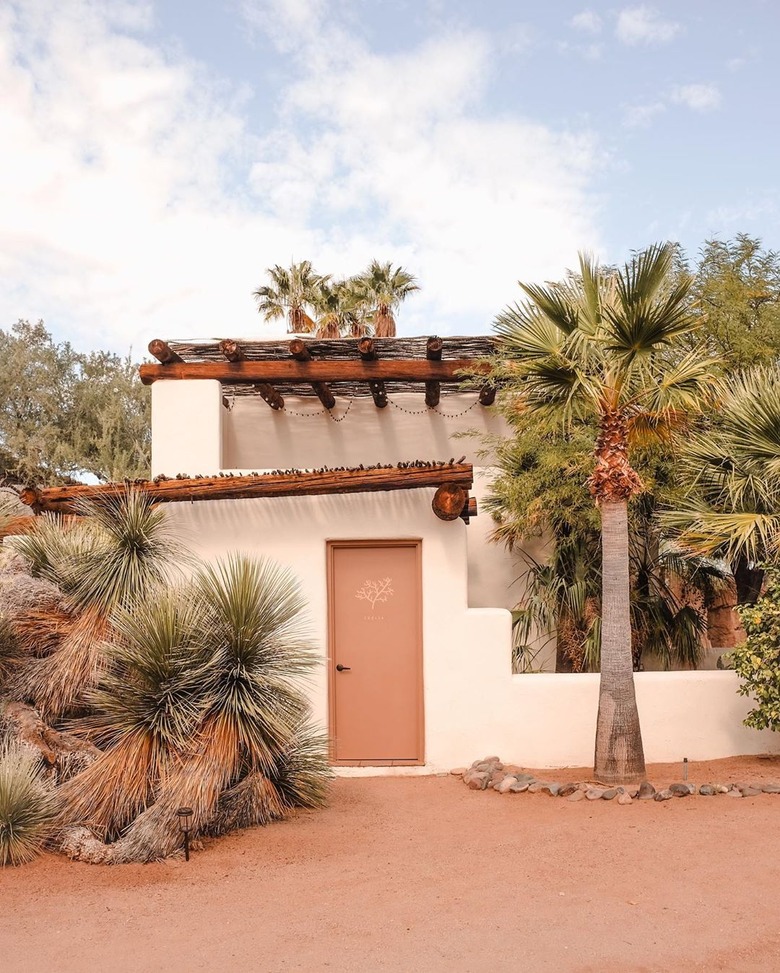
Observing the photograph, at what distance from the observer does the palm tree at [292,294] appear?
18.3m

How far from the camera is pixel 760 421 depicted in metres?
8.71

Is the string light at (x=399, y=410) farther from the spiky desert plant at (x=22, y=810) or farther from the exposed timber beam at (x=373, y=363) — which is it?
the spiky desert plant at (x=22, y=810)

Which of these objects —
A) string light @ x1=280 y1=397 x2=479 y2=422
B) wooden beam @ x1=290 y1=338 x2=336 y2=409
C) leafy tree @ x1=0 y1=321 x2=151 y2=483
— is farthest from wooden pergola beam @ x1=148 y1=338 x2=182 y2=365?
leafy tree @ x1=0 y1=321 x2=151 y2=483

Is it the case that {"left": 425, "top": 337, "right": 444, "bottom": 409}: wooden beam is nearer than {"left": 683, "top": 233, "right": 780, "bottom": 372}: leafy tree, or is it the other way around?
{"left": 683, "top": 233, "right": 780, "bottom": 372}: leafy tree

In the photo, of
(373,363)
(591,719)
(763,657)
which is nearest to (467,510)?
(591,719)

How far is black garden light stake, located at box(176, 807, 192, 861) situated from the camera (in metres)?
5.71

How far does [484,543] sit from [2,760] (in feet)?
23.4

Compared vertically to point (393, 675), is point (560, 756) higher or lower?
lower

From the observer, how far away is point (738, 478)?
351 inches

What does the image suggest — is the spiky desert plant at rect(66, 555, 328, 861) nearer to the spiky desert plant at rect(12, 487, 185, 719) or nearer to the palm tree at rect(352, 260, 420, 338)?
the spiky desert plant at rect(12, 487, 185, 719)

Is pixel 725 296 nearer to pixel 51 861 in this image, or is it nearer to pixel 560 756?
pixel 560 756

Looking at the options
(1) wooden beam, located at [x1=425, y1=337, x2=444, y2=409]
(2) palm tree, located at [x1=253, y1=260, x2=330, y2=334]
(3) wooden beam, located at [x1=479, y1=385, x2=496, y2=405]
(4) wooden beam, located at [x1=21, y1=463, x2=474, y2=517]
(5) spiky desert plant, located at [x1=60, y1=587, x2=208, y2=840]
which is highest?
(2) palm tree, located at [x1=253, y1=260, x2=330, y2=334]

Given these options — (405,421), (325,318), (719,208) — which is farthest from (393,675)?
(325,318)

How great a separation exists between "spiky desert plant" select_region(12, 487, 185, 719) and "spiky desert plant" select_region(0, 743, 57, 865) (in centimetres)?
75
